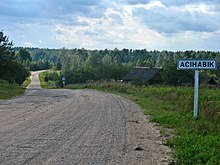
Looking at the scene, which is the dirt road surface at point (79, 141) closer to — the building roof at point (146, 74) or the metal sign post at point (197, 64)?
the metal sign post at point (197, 64)

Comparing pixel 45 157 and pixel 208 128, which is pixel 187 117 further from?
pixel 45 157

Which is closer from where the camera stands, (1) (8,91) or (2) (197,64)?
(2) (197,64)

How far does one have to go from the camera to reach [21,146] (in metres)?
8.61

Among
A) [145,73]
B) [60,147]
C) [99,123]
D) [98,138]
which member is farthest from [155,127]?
[145,73]

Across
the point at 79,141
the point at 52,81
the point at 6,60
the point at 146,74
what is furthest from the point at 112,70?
the point at 79,141

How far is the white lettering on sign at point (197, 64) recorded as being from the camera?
1309 centimetres

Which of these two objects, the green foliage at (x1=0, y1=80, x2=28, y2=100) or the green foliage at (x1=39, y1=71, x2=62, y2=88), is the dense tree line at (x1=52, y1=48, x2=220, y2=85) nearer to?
the green foliage at (x1=39, y1=71, x2=62, y2=88)

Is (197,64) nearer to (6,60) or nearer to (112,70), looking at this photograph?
(6,60)

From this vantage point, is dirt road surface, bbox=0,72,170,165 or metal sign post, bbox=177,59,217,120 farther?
metal sign post, bbox=177,59,217,120

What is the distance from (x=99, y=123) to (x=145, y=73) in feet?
177

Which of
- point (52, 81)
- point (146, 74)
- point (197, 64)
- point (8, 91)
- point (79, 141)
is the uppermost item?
point (197, 64)

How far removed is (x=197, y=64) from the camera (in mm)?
13266

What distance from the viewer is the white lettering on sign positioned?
1309 cm

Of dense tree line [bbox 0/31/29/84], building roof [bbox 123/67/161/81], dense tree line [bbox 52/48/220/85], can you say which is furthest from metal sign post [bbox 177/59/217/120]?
building roof [bbox 123/67/161/81]
